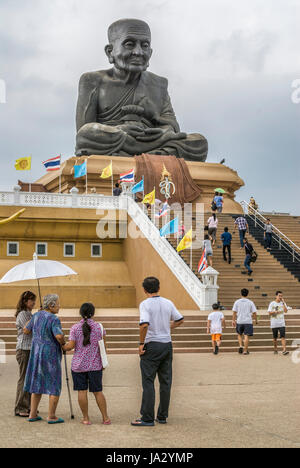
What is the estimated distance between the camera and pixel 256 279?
1967 cm

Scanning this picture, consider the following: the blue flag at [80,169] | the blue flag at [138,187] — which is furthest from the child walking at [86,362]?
the blue flag at [80,169]

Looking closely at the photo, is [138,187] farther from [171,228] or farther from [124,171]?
[124,171]

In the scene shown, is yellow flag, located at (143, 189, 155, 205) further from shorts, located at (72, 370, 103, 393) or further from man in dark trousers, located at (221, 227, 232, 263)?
shorts, located at (72, 370, 103, 393)

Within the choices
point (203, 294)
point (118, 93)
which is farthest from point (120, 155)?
point (203, 294)

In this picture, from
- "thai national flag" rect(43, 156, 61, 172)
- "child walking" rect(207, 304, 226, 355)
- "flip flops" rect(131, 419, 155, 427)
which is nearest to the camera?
"flip flops" rect(131, 419, 155, 427)

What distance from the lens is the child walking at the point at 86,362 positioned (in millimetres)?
6617

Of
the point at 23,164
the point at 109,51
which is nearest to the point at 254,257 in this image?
the point at 23,164

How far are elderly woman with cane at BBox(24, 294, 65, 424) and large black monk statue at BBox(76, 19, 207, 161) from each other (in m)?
23.6

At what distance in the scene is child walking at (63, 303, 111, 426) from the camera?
6.62 metres

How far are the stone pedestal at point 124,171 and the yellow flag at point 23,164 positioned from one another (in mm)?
2860

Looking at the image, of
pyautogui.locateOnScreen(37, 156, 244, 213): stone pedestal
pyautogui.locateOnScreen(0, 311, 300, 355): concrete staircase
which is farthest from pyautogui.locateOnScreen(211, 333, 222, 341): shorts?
pyautogui.locateOnScreen(37, 156, 244, 213): stone pedestal

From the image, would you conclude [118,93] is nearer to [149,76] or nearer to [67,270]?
[149,76]

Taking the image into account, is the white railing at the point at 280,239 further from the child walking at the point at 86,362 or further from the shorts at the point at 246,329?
the child walking at the point at 86,362

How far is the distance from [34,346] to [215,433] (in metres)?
2.06
